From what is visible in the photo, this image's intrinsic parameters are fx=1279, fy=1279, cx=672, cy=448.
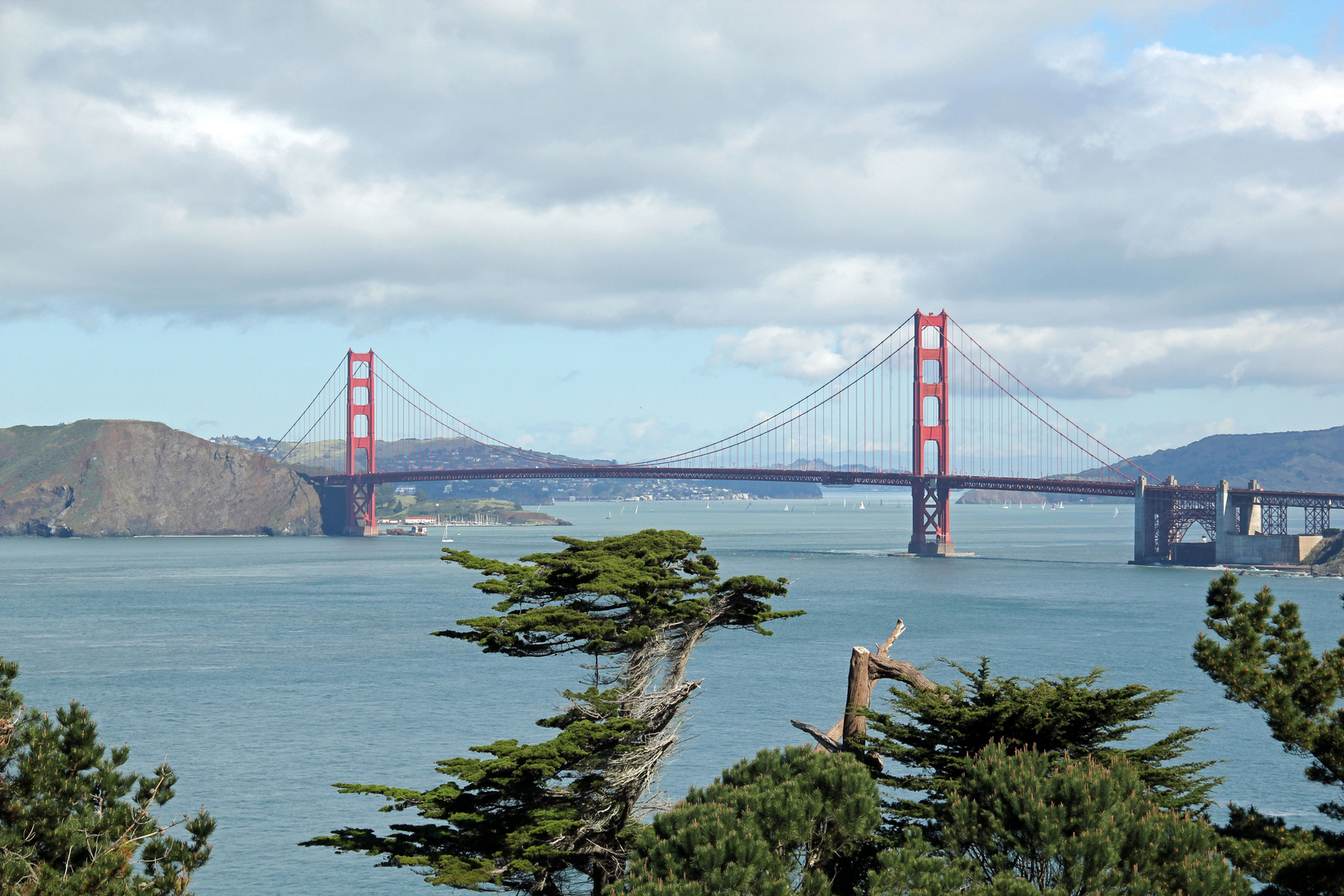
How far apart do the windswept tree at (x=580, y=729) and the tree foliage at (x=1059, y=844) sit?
171 inches

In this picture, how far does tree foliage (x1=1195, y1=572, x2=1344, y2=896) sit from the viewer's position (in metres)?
14.7

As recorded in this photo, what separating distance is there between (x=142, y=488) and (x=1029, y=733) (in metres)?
181

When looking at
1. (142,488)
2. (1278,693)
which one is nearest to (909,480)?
(1278,693)

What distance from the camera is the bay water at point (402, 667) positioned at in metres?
31.7

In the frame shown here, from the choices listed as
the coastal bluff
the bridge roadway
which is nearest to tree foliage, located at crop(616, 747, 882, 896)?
the bridge roadway

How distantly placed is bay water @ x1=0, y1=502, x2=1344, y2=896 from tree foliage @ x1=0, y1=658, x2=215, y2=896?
7808mm

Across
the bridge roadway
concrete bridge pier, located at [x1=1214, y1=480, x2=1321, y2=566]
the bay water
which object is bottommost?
Answer: the bay water

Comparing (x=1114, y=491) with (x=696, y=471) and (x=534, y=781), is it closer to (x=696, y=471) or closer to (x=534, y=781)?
(x=696, y=471)

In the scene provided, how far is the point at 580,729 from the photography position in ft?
50.1

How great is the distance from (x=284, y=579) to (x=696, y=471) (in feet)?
115

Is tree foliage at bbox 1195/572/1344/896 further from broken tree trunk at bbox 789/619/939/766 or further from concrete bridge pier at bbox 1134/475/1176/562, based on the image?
concrete bridge pier at bbox 1134/475/1176/562

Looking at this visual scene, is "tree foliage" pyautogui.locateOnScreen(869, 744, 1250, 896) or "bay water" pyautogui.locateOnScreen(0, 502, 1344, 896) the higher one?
"tree foliage" pyautogui.locateOnScreen(869, 744, 1250, 896)

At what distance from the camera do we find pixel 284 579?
3949 inches

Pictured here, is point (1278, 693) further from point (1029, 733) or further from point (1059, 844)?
point (1059, 844)
